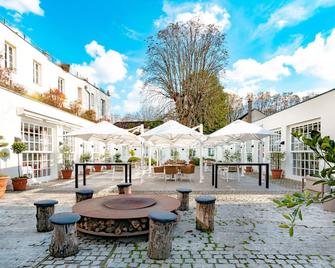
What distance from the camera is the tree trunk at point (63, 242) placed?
3574mm

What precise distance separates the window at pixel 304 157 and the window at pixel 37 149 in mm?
11625

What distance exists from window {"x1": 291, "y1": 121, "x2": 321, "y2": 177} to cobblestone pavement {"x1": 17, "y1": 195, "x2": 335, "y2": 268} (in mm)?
6047

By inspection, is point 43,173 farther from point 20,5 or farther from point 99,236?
point 20,5

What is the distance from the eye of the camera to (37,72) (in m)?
16.0

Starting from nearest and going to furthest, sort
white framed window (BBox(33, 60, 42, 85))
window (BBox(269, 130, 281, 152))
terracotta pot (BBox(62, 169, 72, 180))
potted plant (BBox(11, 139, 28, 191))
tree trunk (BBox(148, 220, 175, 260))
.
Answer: tree trunk (BBox(148, 220, 175, 260)) → potted plant (BBox(11, 139, 28, 191)) → terracotta pot (BBox(62, 169, 72, 180)) → window (BBox(269, 130, 281, 152)) → white framed window (BBox(33, 60, 42, 85))

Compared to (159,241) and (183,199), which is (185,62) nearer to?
(183,199)

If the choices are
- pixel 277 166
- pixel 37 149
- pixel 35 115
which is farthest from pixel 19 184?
pixel 277 166

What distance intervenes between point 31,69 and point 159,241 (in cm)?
→ 1506

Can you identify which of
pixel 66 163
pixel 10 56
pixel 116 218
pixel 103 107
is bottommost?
pixel 116 218

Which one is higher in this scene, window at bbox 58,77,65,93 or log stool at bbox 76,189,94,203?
window at bbox 58,77,65,93

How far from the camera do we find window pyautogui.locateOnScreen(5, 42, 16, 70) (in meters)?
13.1

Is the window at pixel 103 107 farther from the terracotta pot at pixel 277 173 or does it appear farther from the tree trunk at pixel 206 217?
the tree trunk at pixel 206 217

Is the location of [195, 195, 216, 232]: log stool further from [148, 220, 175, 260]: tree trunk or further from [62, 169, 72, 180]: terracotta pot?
[62, 169, 72, 180]: terracotta pot

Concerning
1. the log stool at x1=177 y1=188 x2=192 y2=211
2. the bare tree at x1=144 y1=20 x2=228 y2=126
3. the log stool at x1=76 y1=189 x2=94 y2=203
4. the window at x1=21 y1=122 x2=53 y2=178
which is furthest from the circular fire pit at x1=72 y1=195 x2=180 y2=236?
the bare tree at x1=144 y1=20 x2=228 y2=126
